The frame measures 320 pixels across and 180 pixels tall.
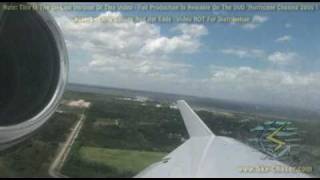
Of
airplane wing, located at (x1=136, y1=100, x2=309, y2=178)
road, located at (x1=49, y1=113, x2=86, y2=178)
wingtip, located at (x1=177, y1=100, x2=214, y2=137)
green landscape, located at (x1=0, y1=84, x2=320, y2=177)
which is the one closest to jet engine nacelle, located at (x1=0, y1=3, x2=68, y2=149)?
green landscape, located at (x1=0, y1=84, x2=320, y2=177)

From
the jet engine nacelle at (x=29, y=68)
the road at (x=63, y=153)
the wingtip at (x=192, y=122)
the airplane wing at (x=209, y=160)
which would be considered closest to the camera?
the airplane wing at (x=209, y=160)

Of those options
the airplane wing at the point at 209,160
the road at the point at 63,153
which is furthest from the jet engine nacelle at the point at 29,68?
the airplane wing at the point at 209,160

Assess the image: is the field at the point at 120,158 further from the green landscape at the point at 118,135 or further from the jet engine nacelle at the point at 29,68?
the jet engine nacelle at the point at 29,68

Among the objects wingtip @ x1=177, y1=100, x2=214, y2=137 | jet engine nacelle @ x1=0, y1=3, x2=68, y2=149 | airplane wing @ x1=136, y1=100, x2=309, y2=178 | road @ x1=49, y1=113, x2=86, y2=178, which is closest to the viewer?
airplane wing @ x1=136, y1=100, x2=309, y2=178

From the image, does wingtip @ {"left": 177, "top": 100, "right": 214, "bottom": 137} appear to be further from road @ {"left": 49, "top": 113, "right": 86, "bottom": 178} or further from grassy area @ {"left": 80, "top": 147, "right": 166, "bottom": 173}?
road @ {"left": 49, "top": 113, "right": 86, "bottom": 178}

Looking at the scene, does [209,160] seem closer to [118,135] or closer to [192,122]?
[192,122]
